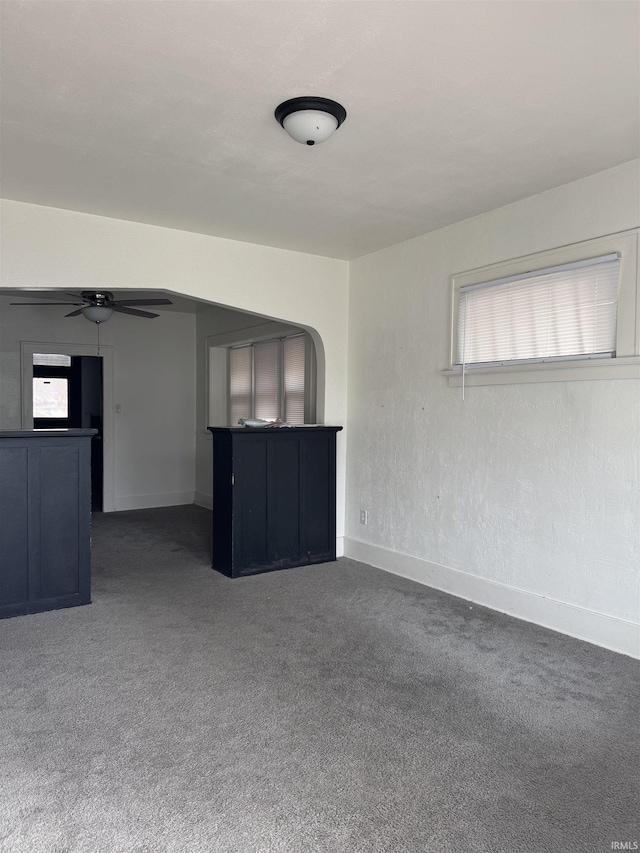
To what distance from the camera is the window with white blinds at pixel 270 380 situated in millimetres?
6218

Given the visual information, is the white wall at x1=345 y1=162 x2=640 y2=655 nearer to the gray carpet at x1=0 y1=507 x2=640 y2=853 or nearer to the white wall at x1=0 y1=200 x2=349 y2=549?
the white wall at x1=0 y1=200 x2=349 y2=549

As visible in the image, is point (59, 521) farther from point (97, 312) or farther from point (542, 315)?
point (542, 315)

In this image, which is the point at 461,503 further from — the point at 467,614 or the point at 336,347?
the point at 336,347

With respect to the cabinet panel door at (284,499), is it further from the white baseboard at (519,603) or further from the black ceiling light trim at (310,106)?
the black ceiling light trim at (310,106)

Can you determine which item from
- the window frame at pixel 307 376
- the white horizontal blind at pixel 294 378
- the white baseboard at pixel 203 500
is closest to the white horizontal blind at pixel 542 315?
the window frame at pixel 307 376

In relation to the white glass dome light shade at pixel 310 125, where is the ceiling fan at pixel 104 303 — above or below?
below

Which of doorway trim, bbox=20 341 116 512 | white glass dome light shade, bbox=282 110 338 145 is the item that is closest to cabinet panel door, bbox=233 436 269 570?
white glass dome light shade, bbox=282 110 338 145

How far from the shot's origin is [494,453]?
12.9 ft

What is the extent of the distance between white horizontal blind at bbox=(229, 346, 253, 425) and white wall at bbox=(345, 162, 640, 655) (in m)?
2.29

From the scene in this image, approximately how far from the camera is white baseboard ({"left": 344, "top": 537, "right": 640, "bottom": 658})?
3.22 metres

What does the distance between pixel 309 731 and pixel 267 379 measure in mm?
4787

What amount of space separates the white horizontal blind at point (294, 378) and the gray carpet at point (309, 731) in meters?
2.55

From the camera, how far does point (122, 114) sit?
8.72 feet

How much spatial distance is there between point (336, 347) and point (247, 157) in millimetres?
2306
